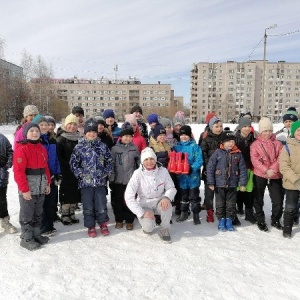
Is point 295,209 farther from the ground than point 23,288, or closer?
farther from the ground

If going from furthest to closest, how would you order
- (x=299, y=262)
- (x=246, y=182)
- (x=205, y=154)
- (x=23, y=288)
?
(x=205, y=154), (x=246, y=182), (x=299, y=262), (x=23, y=288)

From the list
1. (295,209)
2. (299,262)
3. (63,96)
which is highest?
(63,96)

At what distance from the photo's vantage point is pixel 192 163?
459cm

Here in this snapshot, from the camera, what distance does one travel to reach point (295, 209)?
4.16 meters

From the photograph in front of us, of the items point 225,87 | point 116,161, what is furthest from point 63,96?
point 116,161

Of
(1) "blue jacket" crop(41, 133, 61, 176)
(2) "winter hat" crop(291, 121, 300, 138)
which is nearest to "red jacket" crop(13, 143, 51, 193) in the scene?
(1) "blue jacket" crop(41, 133, 61, 176)

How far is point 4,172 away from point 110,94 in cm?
9817

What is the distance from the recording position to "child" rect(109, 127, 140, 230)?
14.2 feet

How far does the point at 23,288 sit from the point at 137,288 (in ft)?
3.66

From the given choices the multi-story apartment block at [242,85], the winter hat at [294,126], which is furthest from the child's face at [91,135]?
the multi-story apartment block at [242,85]

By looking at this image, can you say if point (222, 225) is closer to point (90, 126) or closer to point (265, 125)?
point (265, 125)

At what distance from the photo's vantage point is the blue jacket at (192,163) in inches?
180

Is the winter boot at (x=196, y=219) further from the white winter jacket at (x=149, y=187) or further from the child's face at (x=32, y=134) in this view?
the child's face at (x=32, y=134)

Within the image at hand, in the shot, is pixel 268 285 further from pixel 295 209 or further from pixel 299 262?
pixel 295 209
